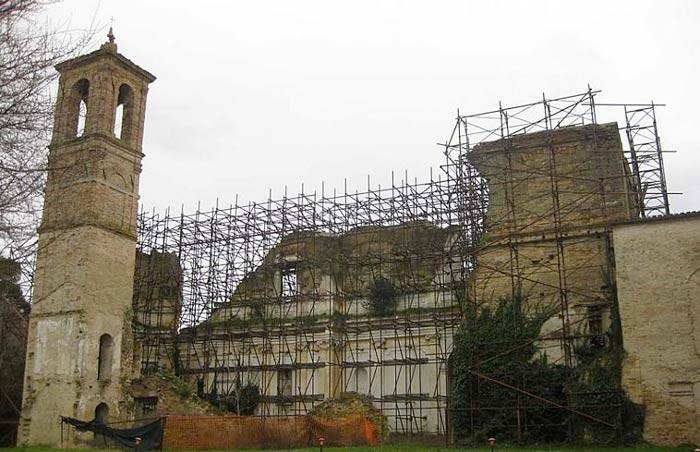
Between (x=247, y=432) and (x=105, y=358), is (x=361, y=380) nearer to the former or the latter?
(x=247, y=432)

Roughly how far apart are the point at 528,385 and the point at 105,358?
13825mm

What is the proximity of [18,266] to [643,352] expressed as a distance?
575 inches

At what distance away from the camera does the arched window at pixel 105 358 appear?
85.5 feet

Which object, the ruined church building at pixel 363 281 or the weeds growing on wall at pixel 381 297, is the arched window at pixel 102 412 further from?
the weeds growing on wall at pixel 381 297

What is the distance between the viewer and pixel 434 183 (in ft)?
95.5

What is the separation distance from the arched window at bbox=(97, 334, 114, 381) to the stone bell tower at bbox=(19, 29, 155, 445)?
0.03 m

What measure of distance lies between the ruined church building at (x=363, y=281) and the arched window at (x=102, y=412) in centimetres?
5

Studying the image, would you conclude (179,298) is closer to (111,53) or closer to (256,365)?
(256,365)

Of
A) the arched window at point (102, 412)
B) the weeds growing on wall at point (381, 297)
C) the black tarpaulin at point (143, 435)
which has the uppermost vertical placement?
the weeds growing on wall at point (381, 297)

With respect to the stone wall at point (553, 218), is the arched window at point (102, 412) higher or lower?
lower

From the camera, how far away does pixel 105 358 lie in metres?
Answer: 26.3

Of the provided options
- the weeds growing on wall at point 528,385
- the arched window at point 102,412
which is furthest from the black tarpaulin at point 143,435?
the weeds growing on wall at point 528,385

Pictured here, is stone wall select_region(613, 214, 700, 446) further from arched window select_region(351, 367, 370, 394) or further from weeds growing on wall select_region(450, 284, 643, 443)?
arched window select_region(351, 367, 370, 394)

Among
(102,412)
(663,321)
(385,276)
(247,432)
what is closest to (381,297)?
(385,276)
